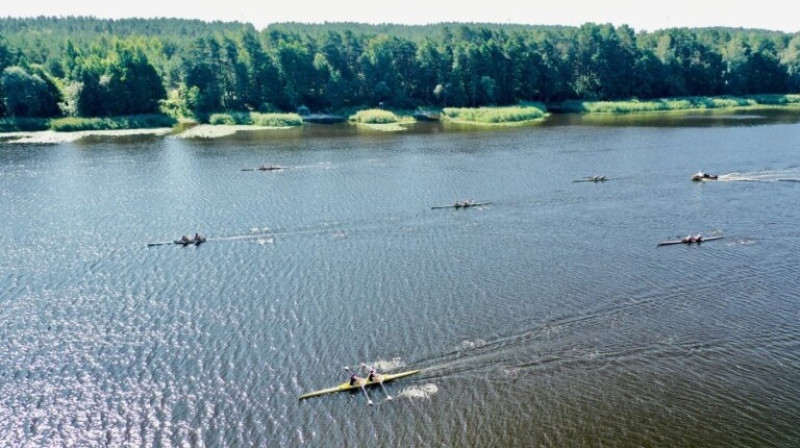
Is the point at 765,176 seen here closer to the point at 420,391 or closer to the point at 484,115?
the point at 420,391

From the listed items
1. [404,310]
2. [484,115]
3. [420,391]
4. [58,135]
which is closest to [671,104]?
[484,115]

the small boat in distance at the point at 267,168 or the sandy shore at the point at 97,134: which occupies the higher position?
the sandy shore at the point at 97,134

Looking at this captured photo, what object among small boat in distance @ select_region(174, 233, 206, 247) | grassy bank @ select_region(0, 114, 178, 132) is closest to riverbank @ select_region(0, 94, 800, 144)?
grassy bank @ select_region(0, 114, 178, 132)

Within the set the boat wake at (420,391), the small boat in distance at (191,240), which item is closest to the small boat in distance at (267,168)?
the small boat in distance at (191,240)

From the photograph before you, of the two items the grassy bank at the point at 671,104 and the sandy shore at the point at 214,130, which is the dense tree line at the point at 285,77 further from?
the sandy shore at the point at 214,130

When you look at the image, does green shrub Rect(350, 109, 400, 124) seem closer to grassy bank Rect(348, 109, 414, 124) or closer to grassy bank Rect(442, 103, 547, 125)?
grassy bank Rect(348, 109, 414, 124)

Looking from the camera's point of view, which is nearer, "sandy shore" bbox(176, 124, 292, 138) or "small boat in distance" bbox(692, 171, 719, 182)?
"small boat in distance" bbox(692, 171, 719, 182)
